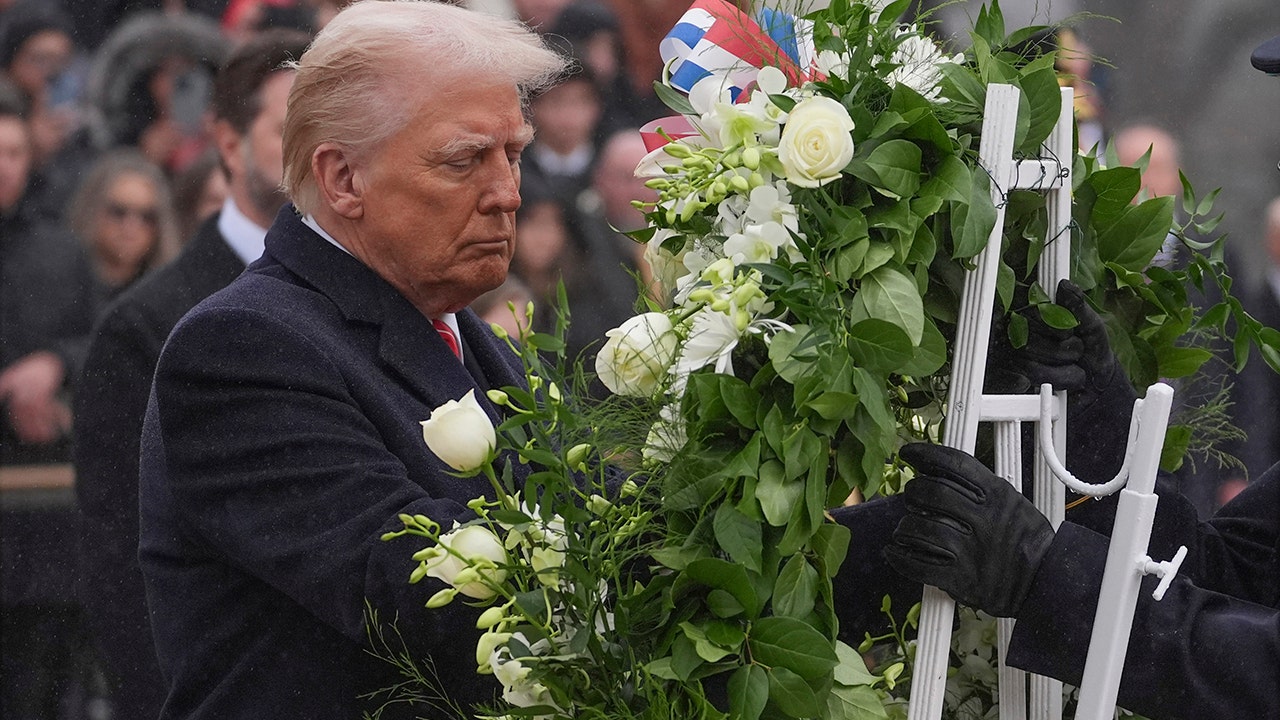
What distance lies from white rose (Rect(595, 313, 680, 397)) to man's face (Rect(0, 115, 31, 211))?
3126 millimetres

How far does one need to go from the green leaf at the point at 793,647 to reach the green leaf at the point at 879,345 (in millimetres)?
234

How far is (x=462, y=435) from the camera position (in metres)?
1.45

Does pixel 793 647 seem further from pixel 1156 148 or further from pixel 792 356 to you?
pixel 1156 148

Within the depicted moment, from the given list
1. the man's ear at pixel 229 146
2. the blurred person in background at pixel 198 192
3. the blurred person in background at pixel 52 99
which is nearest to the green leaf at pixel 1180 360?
the man's ear at pixel 229 146

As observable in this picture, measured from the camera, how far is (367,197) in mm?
2010

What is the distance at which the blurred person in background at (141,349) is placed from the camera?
3.51 m

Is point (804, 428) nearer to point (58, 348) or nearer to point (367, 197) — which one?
point (367, 197)

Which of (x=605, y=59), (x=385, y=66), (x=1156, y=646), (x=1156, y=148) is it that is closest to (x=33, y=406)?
(x=605, y=59)

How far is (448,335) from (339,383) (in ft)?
1.15

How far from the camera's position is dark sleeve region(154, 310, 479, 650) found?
1698mm

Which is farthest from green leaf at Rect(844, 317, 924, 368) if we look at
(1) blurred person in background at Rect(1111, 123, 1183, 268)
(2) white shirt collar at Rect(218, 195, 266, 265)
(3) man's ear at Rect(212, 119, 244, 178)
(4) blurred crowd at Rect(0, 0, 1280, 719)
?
(1) blurred person in background at Rect(1111, 123, 1183, 268)

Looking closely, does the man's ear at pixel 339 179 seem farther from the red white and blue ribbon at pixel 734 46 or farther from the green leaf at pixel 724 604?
the green leaf at pixel 724 604

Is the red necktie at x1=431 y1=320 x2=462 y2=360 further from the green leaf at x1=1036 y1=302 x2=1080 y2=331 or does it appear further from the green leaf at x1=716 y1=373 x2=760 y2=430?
the green leaf at x1=1036 y1=302 x2=1080 y2=331

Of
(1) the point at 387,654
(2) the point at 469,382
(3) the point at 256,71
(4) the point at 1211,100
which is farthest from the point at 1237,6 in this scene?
(1) the point at 387,654
